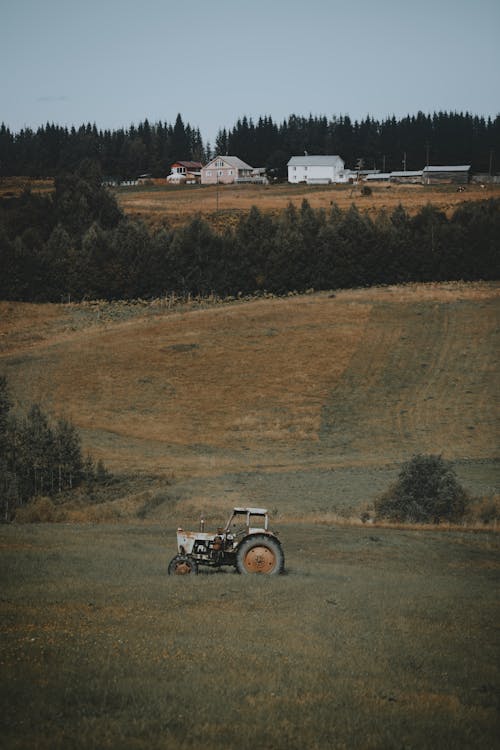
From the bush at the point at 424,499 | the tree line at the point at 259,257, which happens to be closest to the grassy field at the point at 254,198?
the tree line at the point at 259,257

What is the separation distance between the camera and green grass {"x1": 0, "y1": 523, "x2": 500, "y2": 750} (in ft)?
34.2

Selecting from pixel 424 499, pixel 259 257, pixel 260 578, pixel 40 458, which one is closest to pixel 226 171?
pixel 259 257

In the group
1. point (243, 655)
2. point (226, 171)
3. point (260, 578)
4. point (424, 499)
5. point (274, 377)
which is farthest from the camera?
point (226, 171)

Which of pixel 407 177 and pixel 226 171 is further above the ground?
pixel 226 171

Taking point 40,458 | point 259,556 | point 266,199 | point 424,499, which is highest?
point 266,199

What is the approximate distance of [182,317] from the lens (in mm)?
86438

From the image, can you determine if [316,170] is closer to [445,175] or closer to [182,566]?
[445,175]

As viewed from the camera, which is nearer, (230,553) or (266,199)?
(230,553)

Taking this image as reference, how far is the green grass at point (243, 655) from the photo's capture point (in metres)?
10.4

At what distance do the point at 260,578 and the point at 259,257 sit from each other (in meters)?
77.8

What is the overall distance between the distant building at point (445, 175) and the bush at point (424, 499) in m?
137

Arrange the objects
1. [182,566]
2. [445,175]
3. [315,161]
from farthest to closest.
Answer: [315,161] < [445,175] < [182,566]

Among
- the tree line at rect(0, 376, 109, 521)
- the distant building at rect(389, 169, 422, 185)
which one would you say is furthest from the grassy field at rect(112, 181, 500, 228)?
the tree line at rect(0, 376, 109, 521)

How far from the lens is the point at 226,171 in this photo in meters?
176
